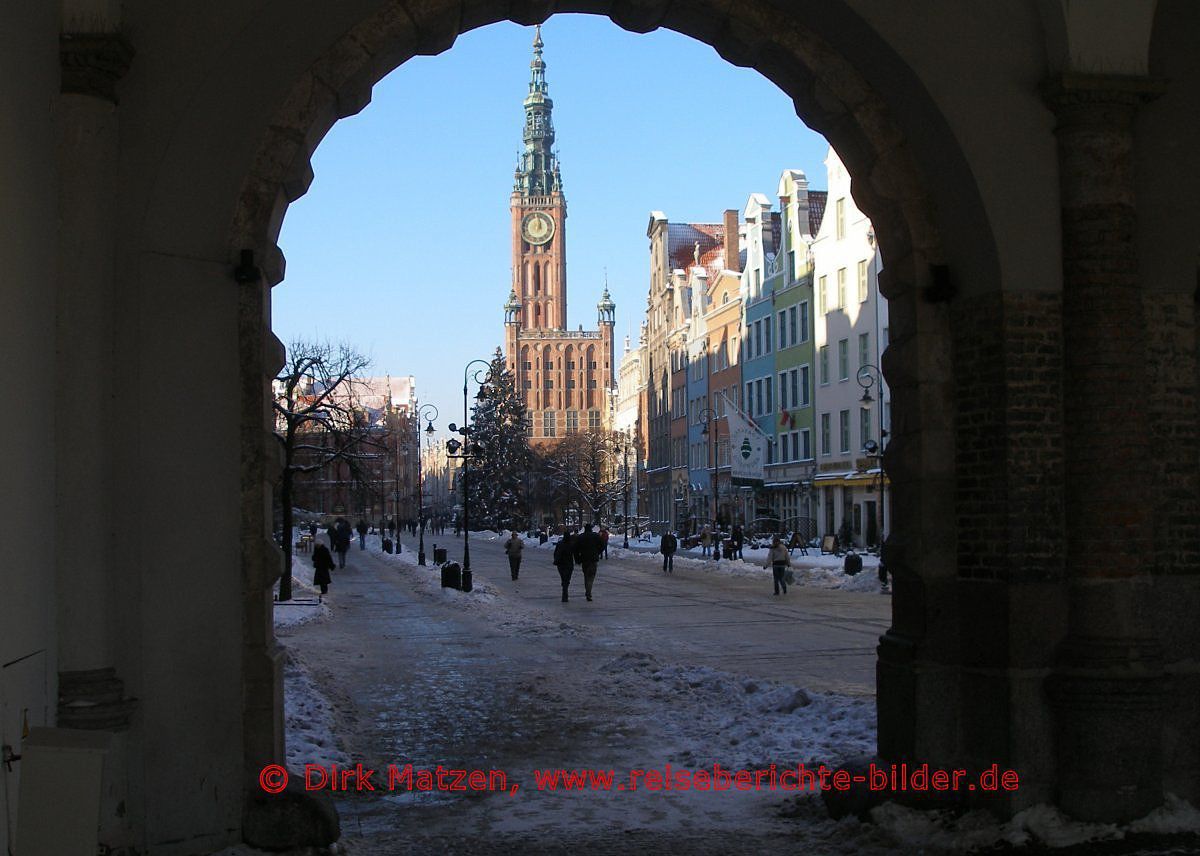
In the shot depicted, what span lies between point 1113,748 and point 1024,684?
647mm

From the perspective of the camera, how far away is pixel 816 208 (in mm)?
64750

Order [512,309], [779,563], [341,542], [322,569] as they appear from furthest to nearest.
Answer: [512,309]
[341,542]
[779,563]
[322,569]

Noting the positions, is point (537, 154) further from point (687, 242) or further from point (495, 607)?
point (495, 607)

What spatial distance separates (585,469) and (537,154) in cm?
9545

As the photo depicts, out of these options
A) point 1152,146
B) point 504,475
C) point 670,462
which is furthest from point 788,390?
point 1152,146

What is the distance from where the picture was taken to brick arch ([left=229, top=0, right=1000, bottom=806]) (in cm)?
850

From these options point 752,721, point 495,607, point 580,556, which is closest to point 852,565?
point 580,556

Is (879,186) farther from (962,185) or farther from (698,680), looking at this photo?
(698,680)

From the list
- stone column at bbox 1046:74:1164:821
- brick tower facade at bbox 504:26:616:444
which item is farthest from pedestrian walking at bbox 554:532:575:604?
brick tower facade at bbox 504:26:616:444

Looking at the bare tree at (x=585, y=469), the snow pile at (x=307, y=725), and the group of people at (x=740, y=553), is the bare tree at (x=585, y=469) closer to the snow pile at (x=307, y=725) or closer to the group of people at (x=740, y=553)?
the group of people at (x=740, y=553)

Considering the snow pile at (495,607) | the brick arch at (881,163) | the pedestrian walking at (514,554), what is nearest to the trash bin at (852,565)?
the snow pile at (495,607)

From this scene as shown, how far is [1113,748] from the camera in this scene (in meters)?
8.21

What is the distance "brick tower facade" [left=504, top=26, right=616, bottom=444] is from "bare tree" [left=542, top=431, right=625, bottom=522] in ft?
210

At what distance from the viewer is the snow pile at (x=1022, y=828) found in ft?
26.5
